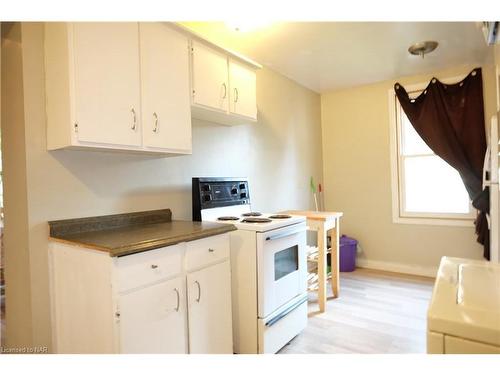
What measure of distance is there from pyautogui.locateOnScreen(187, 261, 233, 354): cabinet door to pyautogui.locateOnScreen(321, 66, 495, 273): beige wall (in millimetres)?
2810

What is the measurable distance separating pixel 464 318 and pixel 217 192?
1990 mm

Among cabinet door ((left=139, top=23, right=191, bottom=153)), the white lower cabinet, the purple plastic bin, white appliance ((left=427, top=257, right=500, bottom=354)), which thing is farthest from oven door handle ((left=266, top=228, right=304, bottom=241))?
the purple plastic bin

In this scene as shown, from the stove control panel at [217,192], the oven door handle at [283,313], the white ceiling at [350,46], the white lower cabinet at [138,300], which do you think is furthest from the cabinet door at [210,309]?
the white ceiling at [350,46]

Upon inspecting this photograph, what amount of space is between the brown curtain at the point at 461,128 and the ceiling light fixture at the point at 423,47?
0.71 metres

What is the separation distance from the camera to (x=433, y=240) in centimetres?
368

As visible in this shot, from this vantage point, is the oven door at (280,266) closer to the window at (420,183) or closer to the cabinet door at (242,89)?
the cabinet door at (242,89)

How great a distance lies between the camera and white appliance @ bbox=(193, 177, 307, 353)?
1.97 metres

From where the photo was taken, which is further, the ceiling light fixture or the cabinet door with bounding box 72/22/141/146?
the ceiling light fixture

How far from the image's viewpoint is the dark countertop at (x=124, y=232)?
4.42 feet

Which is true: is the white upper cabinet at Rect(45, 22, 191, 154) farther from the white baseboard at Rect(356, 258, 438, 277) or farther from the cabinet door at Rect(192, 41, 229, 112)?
the white baseboard at Rect(356, 258, 438, 277)

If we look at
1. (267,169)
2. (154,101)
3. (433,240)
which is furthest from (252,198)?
(433,240)

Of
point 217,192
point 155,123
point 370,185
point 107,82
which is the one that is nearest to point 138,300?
point 155,123
